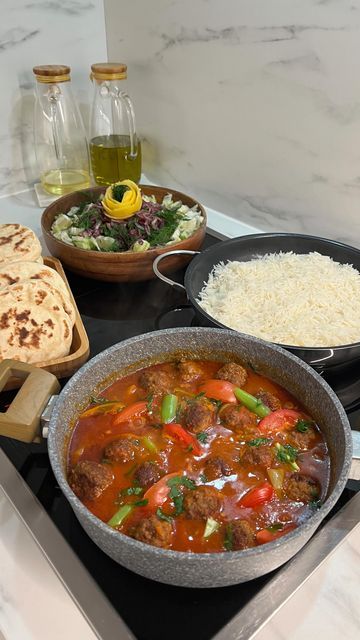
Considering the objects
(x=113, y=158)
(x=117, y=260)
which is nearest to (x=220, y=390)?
(x=117, y=260)

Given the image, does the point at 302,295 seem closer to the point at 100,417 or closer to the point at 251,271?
the point at 251,271

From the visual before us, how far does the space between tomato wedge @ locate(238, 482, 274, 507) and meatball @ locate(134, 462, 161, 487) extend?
149 mm

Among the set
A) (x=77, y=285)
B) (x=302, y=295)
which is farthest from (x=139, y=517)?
(x=77, y=285)

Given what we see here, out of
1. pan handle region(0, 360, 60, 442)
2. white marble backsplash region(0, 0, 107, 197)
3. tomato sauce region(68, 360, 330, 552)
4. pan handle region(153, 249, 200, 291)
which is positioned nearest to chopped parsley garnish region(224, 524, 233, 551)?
tomato sauce region(68, 360, 330, 552)

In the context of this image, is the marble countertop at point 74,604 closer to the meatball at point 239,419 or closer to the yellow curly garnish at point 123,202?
the meatball at point 239,419

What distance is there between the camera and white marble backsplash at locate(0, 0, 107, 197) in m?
1.94

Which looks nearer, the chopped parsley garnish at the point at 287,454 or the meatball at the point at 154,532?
the meatball at the point at 154,532

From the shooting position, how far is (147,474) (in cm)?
91

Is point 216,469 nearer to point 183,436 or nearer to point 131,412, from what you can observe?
point 183,436

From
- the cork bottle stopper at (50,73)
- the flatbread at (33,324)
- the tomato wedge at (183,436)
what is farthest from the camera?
the cork bottle stopper at (50,73)

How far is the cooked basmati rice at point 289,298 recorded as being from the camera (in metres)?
1.33

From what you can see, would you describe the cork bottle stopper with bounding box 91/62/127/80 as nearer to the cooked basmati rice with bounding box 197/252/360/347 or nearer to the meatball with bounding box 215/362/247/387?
the cooked basmati rice with bounding box 197/252/360/347

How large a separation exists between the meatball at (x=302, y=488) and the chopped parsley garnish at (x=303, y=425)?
0.34 ft

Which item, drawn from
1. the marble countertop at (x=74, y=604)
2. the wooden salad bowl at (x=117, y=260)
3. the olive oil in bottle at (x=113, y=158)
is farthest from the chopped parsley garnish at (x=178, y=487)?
the olive oil in bottle at (x=113, y=158)
